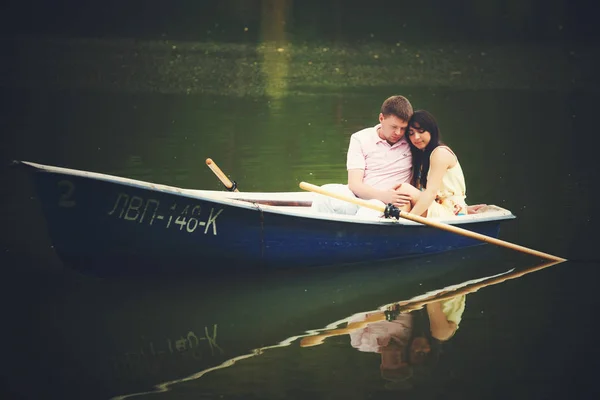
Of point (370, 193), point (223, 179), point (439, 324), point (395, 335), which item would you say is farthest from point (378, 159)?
point (395, 335)

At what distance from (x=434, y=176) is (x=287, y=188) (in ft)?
10.4

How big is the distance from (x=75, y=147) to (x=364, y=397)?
8.65 meters

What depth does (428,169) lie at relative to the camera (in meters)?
7.68

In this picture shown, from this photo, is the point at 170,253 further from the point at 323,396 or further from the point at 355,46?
the point at 355,46

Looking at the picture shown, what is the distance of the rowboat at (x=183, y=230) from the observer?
6.66 m

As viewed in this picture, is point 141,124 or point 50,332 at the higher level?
point 141,124

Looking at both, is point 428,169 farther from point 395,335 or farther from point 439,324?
point 395,335

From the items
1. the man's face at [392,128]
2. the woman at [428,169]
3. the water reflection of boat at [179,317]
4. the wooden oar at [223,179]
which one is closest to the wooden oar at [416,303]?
the water reflection of boat at [179,317]

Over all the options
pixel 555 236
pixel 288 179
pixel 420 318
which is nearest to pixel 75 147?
pixel 288 179

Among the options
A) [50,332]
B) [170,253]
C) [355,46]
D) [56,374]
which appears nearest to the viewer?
[56,374]

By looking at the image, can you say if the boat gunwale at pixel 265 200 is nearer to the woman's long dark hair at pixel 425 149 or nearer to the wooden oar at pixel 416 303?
the woman's long dark hair at pixel 425 149

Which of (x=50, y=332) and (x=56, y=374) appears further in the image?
(x=50, y=332)

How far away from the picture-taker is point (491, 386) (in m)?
5.43

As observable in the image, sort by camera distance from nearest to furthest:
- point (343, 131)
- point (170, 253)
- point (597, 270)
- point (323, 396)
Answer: point (323, 396), point (170, 253), point (597, 270), point (343, 131)
